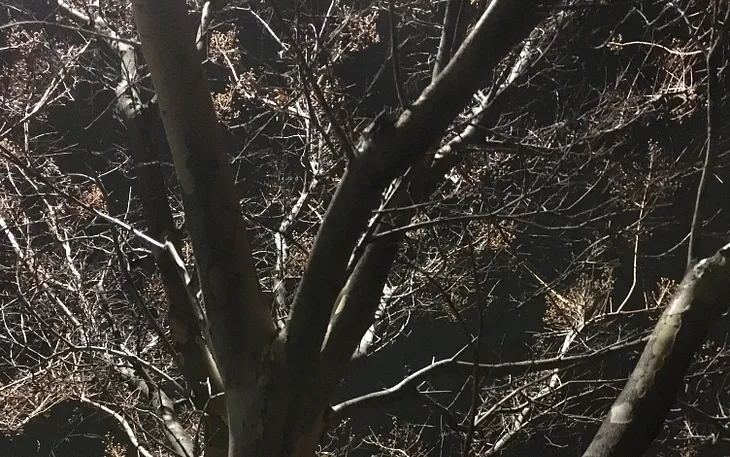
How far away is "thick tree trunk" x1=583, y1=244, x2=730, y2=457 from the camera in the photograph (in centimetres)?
121

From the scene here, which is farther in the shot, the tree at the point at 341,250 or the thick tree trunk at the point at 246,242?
the thick tree trunk at the point at 246,242

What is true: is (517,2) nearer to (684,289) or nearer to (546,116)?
(684,289)

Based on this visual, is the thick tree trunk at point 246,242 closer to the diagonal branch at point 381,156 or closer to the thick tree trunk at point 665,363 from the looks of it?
the diagonal branch at point 381,156

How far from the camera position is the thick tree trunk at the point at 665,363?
3.96 ft

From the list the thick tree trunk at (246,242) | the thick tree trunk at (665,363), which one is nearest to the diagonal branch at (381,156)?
the thick tree trunk at (246,242)

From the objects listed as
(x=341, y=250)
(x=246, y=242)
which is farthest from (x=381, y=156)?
(x=246, y=242)

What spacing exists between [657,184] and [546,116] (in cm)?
103

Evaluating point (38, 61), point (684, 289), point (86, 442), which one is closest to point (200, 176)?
point (684, 289)

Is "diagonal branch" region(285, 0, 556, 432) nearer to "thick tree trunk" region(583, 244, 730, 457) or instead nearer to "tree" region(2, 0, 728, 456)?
"tree" region(2, 0, 728, 456)

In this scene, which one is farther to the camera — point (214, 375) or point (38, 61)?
point (38, 61)

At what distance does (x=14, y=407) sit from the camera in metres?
Answer: 3.47

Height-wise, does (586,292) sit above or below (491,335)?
above

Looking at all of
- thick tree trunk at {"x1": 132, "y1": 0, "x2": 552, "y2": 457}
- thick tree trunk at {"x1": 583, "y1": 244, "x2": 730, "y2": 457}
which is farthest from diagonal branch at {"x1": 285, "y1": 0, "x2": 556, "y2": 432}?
thick tree trunk at {"x1": 583, "y1": 244, "x2": 730, "y2": 457}

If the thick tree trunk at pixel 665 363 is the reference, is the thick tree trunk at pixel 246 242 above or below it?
above
